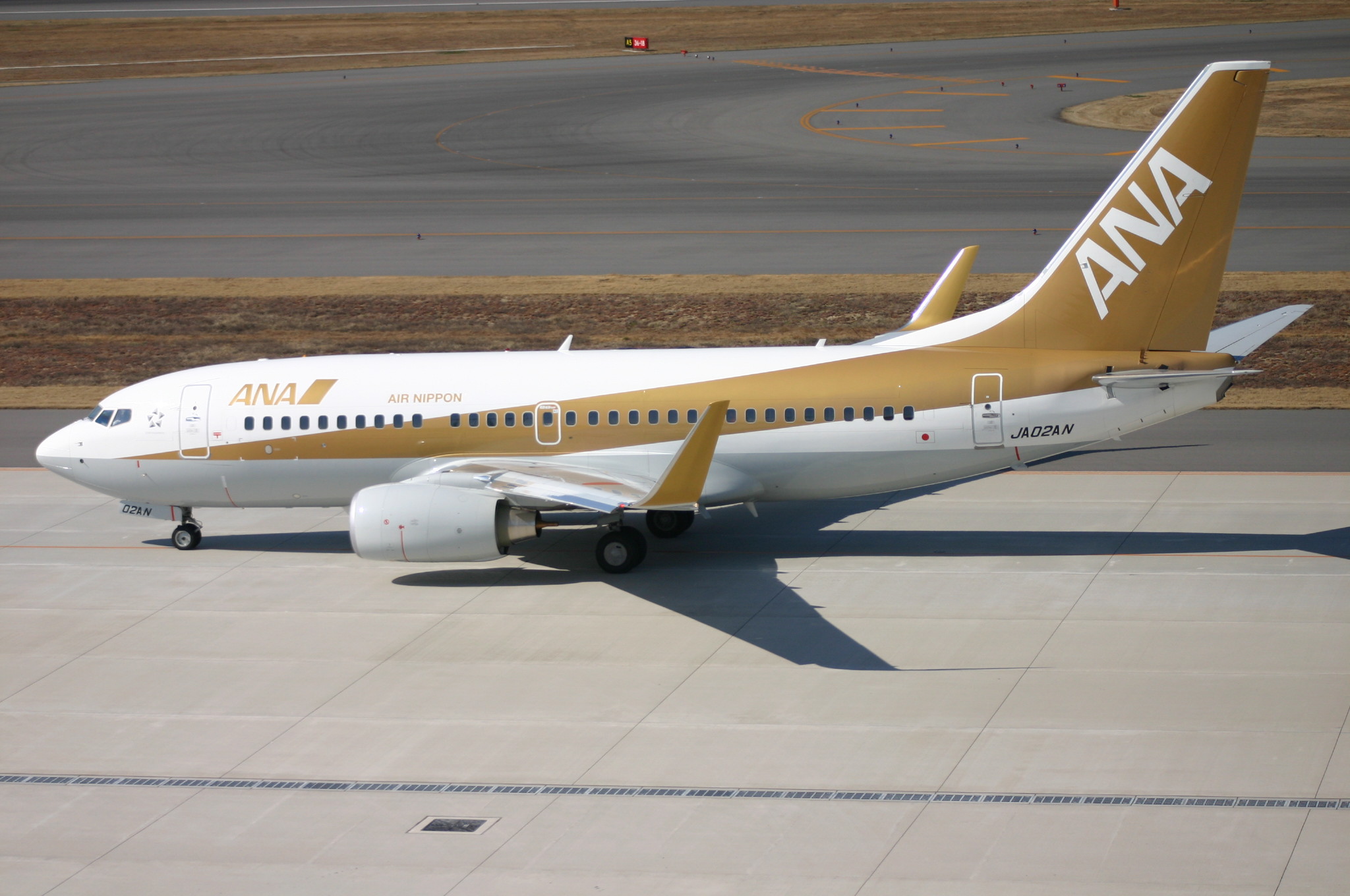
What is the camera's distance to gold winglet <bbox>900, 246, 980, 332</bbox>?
30453mm

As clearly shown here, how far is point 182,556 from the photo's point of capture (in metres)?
28.1

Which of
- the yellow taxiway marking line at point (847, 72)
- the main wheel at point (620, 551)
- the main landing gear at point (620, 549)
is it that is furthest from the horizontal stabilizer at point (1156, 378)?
the yellow taxiway marking line at point (847, 72)

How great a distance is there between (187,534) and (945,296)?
16228mm

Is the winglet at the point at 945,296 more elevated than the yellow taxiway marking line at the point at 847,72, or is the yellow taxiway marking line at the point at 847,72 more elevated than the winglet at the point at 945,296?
the yellow taxiway marking line at the point at 847,72

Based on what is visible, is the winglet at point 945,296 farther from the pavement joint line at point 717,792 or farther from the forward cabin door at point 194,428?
the pavement joint line at point 717,792

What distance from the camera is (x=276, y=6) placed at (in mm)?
113875

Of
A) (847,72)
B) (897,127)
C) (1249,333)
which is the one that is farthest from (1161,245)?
(847,72)

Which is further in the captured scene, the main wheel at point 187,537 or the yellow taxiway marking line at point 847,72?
the yellow taxiway marking line at point 847,72

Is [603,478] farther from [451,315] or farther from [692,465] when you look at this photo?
[451,315]

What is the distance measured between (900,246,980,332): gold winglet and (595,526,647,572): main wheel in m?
8.02

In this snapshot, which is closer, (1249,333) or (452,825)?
(452,825)

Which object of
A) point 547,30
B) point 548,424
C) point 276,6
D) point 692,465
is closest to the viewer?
point 692,465

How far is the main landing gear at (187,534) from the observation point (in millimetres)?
28453

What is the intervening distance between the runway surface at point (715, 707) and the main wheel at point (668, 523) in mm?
298
